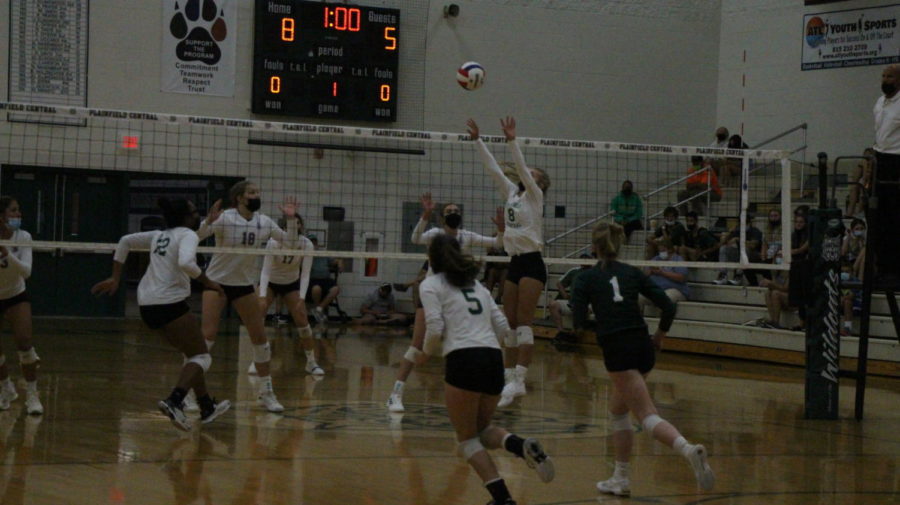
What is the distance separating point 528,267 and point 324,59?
35.1 feet

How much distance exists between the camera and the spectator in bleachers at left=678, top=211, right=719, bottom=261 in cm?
1855

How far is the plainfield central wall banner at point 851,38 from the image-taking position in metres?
20.8

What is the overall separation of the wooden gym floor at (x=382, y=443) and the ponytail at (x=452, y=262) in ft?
4.29

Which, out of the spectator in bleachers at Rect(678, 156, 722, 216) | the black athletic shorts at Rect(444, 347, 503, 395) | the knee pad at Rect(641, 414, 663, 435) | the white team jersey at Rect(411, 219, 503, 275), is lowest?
the knee pad at Rect(641, 414, 663, 435)


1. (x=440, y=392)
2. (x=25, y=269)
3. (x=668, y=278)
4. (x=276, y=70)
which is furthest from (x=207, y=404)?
(x=276, y=70)

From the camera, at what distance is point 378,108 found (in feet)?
68.1

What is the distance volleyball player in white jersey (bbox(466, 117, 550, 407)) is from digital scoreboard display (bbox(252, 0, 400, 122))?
1012 centimetres

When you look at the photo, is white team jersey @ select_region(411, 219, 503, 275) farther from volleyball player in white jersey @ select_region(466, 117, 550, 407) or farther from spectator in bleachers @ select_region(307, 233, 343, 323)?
spectator in bleachers @ select_region(307, 233, 343, 323)

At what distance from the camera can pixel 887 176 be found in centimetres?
1063

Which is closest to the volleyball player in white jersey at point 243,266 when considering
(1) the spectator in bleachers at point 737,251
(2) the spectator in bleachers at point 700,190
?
(1) the spectator in bleachers at point 737,251

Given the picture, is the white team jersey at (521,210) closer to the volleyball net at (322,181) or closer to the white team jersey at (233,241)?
the white team jersey at (233,241)

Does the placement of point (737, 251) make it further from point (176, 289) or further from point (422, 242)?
point (176, 289)

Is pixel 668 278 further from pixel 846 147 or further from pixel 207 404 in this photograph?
pixel 207 404

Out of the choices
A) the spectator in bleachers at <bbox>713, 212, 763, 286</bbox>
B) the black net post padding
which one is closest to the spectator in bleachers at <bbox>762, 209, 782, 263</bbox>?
the spectator in bleachers at <bbox>713, 212, 763, 286</bbox>
